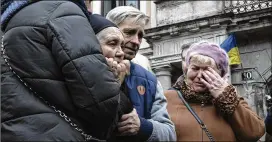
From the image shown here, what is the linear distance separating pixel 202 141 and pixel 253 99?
6.47 meters

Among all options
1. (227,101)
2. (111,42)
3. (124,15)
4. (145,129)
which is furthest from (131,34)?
(227,101)

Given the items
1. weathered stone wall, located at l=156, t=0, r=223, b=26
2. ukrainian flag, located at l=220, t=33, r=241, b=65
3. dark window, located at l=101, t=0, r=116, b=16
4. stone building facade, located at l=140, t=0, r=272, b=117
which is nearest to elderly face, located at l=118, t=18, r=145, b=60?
ukrainian flag, located at l=220, t=33, r=241, b=65

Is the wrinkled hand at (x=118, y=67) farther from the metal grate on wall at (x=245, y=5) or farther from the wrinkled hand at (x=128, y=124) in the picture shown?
the metal grate on wall at (x=245, y=5)

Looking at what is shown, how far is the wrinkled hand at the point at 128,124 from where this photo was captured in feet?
6.68

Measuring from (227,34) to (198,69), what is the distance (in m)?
6.48

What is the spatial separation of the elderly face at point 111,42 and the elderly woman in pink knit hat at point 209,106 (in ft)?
3.49

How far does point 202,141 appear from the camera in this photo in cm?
295

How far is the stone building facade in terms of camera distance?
30.1ft

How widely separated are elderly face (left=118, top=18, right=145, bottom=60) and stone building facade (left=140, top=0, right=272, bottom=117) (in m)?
6.84

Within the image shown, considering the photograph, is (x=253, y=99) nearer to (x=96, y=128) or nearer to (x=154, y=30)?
(x=154, y=30)

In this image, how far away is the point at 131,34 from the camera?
8.34 feet

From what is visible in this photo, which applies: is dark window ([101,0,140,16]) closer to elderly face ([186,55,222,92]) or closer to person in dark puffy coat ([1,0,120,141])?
elderly face ([186,55,222,92])

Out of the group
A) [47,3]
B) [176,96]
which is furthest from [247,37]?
[47,3]

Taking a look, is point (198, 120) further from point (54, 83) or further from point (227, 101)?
point (54, 83)
